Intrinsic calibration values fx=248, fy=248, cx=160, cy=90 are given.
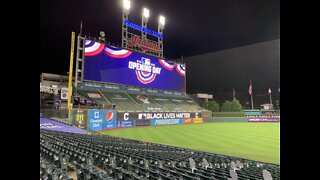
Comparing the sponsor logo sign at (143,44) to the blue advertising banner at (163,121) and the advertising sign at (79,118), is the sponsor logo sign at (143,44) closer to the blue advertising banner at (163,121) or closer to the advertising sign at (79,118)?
the blue advertising banner at (163,121)

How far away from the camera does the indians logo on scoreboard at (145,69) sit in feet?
129

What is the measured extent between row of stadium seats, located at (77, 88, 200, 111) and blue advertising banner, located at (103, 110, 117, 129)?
11.7ft

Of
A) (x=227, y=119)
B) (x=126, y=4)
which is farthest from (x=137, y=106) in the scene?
(x=227, y=119)

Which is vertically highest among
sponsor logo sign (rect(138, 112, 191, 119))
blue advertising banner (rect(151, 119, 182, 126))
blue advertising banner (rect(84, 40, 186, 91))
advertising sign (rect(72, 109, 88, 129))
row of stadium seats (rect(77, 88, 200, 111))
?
blue advertising banner (rect(84, 40, 186, 91))

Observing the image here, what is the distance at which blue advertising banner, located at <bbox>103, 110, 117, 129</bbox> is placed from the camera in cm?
2330

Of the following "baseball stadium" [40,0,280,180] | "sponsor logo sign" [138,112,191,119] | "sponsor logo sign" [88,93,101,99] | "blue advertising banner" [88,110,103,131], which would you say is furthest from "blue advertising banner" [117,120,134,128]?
"sponsor logo sign" [88,93,101,99]

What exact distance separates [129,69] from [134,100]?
4.98 meters

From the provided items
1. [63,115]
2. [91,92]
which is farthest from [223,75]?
[63,115]

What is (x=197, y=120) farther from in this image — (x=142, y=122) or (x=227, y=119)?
(x=142, y=122)

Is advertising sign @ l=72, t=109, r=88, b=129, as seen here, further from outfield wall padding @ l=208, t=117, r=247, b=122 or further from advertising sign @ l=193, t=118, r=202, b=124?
outfield wall padding @ l=208, t=117, r=247, b=122

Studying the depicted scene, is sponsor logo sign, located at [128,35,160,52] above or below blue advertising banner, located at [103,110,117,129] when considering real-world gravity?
above

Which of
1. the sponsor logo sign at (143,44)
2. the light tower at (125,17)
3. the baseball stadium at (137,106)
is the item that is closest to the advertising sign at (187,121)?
the baseball stadium at (137,106)
